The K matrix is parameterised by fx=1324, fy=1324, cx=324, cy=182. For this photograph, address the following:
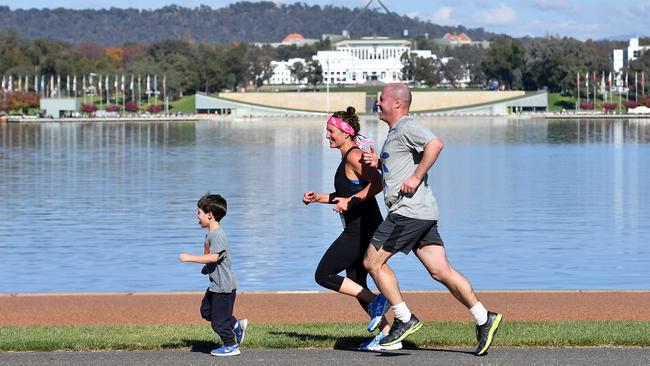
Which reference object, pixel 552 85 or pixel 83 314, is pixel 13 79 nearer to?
pixel 552 85

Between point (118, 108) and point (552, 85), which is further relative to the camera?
point (552, 85)

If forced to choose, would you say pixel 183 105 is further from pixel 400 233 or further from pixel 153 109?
pixel 400 233

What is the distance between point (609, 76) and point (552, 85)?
12414 mm

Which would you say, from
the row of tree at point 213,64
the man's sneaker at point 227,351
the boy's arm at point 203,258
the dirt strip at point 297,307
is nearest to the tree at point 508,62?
the row of tree at point 213,64

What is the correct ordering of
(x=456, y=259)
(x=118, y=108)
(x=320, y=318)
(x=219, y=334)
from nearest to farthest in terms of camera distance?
(x=219, y=334) → (x=320, y=318) → (x=456, y=259) → (x=118, y=108)

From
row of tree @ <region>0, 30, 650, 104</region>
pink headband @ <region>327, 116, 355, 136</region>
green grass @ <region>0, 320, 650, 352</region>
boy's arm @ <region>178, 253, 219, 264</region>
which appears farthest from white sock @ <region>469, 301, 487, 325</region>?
row of tree @ <region>0, 30, 650, 104</region>

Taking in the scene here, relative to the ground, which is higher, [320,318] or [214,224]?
[214,224]

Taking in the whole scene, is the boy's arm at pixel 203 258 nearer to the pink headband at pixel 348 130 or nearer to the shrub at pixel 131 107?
the pink headband at pixel 348 130

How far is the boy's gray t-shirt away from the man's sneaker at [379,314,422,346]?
4.34ft

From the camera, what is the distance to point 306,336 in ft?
36.5

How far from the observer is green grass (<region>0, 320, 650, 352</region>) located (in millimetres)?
10656

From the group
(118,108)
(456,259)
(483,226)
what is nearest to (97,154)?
(483,226)

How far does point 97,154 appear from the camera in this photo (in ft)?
221

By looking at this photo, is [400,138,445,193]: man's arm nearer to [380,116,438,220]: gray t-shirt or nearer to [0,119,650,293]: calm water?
[380,116,438,220]: gray t-shirt
